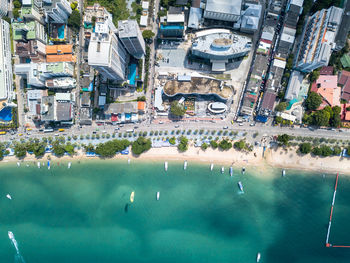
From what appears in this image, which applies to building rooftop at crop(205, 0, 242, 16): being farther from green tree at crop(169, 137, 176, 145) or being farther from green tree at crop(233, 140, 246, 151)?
green tree at crop(169, 137, 176, 145)

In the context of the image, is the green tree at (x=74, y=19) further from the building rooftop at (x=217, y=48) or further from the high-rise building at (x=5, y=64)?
the building rooftop at (x=217, y=48)

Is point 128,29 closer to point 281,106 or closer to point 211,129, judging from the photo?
point 211,129

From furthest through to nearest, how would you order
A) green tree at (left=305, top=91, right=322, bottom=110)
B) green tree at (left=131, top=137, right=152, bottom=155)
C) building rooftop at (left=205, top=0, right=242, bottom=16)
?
green tree at (left=131, top=137, right=152, bottom=155) < green tree at (left=305, top=91, right=322, bottom=110) < building rooftop at (left=205, top=0, right=242, bottom=16)

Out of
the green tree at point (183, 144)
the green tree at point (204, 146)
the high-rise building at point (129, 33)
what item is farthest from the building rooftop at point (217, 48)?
the green tree at point (204, 146)

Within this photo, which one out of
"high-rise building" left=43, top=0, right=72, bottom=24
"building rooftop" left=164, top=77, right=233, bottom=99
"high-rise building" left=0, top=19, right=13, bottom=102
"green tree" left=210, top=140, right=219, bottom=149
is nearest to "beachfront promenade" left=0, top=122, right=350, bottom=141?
"green tree" left=210, top=140, right=219, bottom=149

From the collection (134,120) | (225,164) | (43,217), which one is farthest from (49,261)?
(225,164)

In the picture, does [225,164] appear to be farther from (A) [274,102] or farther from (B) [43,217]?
(B) [43,217]

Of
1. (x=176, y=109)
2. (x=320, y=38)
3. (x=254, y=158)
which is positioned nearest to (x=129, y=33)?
(x=176, y=109)
